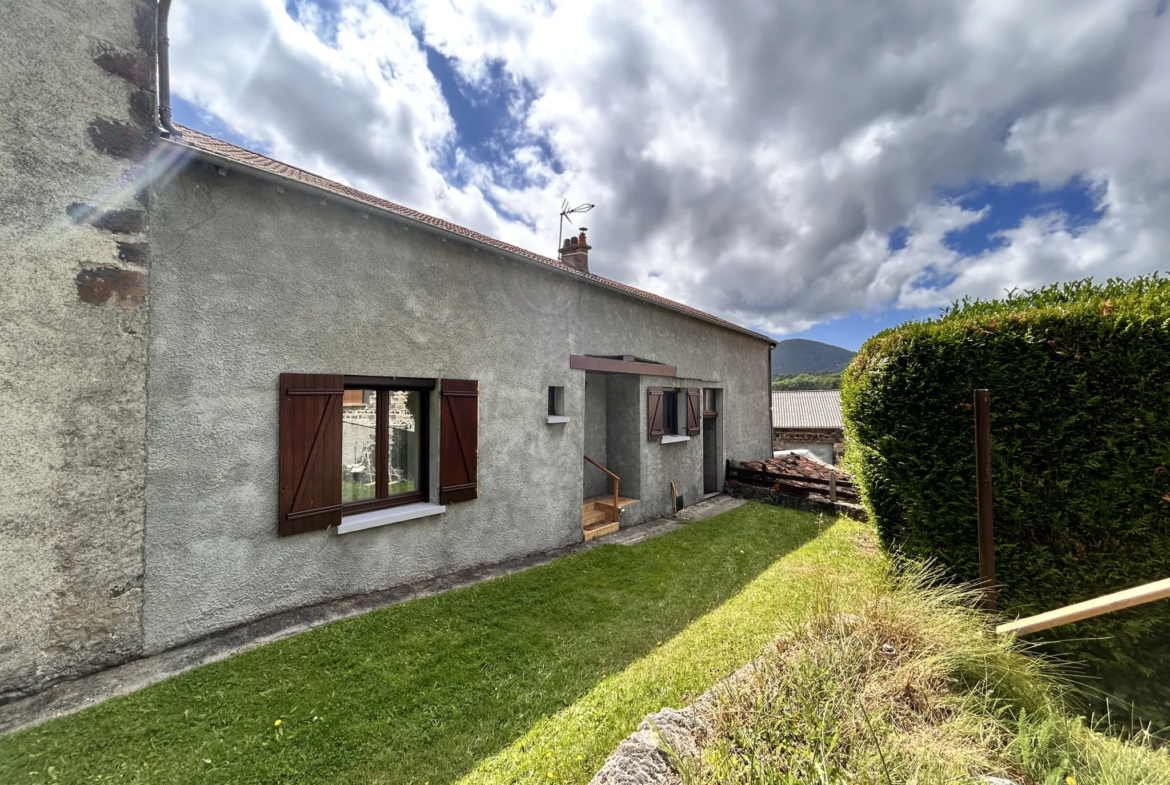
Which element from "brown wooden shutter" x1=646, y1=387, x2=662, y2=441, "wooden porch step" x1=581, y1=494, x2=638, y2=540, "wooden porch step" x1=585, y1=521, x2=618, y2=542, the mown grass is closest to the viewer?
the mown grass

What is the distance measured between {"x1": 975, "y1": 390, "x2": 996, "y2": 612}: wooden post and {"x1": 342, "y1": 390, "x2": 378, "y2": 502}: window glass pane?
6.47 metres

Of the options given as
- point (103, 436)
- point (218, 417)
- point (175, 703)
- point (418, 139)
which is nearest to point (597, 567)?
point (175, 703)

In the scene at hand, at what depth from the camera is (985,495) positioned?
3.81 metres

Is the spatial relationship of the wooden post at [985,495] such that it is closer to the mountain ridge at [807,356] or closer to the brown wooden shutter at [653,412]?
the brown wooden shutter at [653,412]

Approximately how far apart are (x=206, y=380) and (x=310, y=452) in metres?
1.15

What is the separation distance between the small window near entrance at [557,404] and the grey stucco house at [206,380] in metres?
0.61

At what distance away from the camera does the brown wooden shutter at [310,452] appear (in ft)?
14.8

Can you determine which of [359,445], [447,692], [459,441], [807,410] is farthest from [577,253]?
[807,410]

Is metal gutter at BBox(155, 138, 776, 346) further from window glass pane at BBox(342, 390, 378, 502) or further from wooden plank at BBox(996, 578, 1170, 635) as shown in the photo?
wooden plank at BBox(996, 578, 1170, 635)

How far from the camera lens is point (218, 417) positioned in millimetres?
4129

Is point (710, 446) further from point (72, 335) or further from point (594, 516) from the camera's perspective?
point (72, 335)

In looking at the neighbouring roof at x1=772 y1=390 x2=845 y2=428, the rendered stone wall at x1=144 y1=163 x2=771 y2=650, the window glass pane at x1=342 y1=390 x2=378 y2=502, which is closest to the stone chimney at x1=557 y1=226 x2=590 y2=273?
the rendered stone wall at x1=144 y1=163 x2=771 y2=650

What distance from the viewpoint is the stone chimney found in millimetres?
10961

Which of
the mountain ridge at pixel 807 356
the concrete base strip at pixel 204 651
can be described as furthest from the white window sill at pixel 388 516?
the mountain ridge at pixel 807 356
